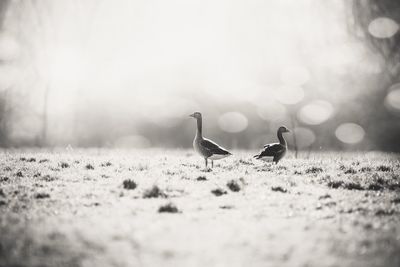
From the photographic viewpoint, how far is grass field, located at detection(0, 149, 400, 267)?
8023mm

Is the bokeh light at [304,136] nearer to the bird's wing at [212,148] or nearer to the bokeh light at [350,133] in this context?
the bokeh light at [350,133]

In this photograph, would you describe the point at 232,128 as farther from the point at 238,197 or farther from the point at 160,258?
the point at 160,258

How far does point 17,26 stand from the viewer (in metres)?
46.6

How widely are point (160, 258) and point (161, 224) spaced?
2036mm

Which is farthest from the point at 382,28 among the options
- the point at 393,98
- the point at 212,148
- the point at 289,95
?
the point at 212,148

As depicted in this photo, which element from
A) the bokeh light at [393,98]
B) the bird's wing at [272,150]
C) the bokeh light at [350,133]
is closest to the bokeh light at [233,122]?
the bokeh light at [350,133]

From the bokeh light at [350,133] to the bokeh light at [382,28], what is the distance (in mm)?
11126

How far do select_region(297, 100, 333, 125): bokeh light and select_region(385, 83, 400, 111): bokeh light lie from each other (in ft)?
21.8

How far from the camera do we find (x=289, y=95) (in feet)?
159

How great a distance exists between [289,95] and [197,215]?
39.7 metres

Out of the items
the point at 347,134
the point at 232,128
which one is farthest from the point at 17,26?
the point at 347,134

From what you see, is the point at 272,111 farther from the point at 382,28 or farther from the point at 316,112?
the point at 382,28

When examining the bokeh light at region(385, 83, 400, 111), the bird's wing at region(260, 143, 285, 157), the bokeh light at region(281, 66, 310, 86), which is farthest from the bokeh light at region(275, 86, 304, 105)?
the bird's wing at region(260, 143, 285, 157)

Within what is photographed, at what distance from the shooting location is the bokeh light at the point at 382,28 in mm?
40781
